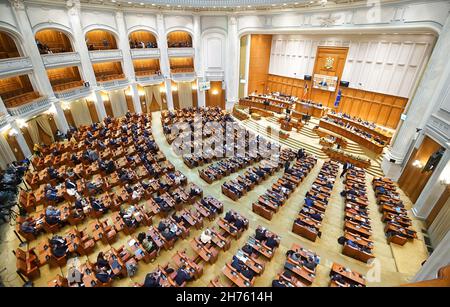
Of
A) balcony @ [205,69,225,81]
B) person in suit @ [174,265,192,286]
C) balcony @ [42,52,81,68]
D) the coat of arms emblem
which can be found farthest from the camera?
balcony @ [205,69,225,81]

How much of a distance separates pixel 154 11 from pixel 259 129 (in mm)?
14406

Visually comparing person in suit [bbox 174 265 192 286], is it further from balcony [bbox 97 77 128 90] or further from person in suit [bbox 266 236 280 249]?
balcony [bbox 97 77 128 90]

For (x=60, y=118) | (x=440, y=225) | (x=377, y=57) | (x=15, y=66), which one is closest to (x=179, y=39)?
(x=60, y=118)

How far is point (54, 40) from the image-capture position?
18984 mm

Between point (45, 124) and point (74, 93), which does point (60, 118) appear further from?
point (74, 93)

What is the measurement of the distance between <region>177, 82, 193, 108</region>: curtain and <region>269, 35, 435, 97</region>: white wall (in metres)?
11.5

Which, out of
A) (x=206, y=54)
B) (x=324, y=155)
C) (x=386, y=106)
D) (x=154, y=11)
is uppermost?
(x=154, y=11)

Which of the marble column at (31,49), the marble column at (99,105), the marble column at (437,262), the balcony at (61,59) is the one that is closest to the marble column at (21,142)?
the marble column at (31,49)

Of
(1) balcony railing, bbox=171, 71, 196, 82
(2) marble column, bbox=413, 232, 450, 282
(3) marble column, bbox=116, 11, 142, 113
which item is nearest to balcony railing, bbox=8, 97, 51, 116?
(3) marble column, bbox=116, 11, 142, 113

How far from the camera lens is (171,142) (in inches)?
704

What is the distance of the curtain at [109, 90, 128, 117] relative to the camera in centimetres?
2172
